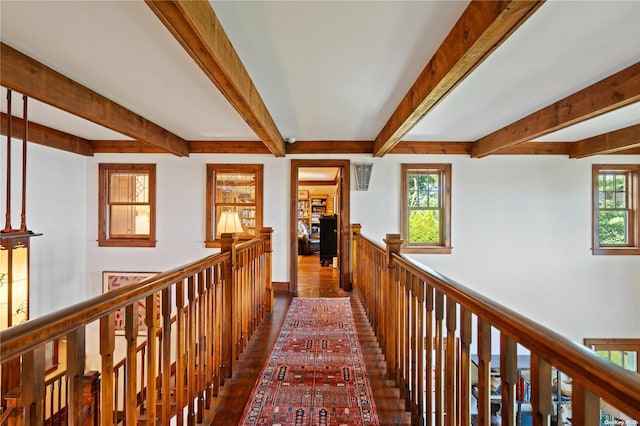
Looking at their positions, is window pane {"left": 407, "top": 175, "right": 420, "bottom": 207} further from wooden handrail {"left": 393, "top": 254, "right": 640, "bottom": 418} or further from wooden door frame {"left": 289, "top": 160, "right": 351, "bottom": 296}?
wooden handrail {"left": 393, "top": 254, "right": 640, "bottom": 418}

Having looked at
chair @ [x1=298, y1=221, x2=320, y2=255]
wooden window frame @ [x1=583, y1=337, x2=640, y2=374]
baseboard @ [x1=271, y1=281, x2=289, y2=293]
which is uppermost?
chair @ [x1=298, y1=221, x2=320, y2=255]

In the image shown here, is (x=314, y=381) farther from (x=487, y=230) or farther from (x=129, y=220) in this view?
(x=129, y=220)

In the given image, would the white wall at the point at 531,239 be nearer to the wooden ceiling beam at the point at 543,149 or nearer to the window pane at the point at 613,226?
the wooden ceiling beam at the point at 543,149

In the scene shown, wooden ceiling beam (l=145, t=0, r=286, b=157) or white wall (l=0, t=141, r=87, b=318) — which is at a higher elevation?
wooden ceiling beam (l=145, t=0, r=286, b=157)

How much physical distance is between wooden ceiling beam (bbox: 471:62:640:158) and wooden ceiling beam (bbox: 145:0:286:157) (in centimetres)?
301

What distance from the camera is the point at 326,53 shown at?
2.21 meters

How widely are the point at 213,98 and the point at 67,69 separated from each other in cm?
114

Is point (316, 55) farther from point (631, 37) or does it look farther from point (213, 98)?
point (631, 37)

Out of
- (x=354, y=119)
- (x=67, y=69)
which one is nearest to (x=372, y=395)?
(x=354, y=119)

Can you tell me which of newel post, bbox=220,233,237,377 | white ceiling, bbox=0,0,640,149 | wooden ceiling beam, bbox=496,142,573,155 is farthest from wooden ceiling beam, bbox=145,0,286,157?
wooden ceiling beam, bbox=496,142,573,155

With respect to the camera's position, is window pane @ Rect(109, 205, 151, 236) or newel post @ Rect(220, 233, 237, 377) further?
window pane @ Rect(109, 205, 151, 236)

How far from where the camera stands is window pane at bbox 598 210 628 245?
198 inches

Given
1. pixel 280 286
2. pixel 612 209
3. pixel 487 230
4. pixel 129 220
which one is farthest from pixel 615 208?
pixel 129 220

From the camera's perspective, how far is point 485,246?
5051mm
